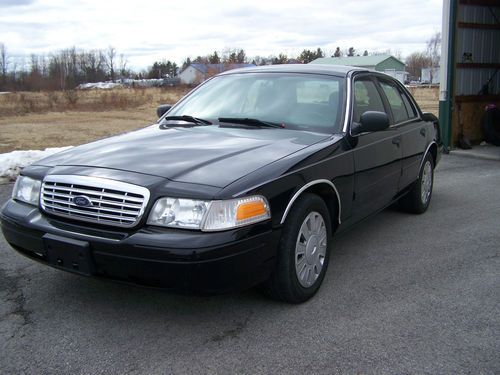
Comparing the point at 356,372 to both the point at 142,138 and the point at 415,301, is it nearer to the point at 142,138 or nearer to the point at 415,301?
the point at 415,301

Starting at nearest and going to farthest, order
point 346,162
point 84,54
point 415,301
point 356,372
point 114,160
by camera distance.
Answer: point 356,372 < point 114,160 < point 415,301 < point 346,162 < point 84,54

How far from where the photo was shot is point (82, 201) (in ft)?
9.78

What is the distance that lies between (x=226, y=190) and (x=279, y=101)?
5.47ft

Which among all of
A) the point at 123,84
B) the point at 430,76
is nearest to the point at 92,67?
the point at 123,84

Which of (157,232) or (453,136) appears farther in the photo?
(453,136)

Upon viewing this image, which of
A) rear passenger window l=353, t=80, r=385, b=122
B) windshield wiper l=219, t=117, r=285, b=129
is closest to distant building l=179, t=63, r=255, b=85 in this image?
rear passenger window l=353, t=80, r=385, b=122

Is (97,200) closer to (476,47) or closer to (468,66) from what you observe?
(468,66)

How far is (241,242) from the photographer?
2.84m

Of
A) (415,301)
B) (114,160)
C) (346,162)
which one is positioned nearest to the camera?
(114,160)

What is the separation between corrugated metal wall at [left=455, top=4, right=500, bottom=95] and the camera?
10.9 metres

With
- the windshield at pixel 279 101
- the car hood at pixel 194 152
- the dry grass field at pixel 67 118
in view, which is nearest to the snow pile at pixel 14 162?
the windshield at pixel 279 101

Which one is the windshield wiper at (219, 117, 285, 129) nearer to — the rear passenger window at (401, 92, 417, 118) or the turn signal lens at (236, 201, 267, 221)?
the turn signal lens at (236, 201, 267, 221)

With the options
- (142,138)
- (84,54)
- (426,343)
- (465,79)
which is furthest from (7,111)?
(84,54)

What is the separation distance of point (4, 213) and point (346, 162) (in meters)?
2.45
